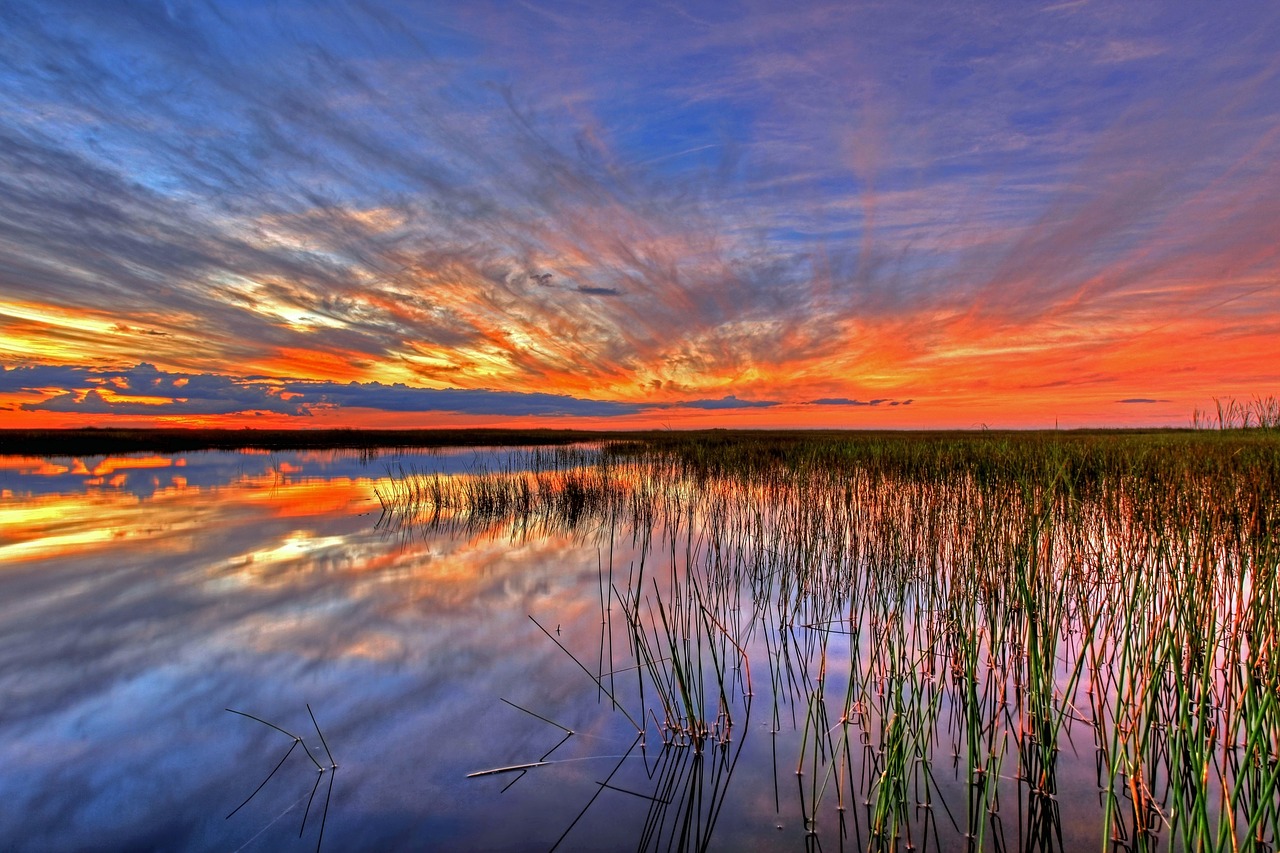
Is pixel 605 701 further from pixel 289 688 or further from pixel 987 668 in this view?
pixel 987 668

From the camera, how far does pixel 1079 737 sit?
396 centimetres

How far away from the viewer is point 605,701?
463 cm

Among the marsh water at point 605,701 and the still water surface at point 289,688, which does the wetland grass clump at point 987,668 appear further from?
the still water surface at point 289,688

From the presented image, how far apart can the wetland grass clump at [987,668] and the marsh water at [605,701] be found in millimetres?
37

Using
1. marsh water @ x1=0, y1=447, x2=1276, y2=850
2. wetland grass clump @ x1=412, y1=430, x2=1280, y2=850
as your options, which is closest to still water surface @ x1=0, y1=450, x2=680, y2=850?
marsh water @ x1=0, y1=447, x2=1276, y2=850

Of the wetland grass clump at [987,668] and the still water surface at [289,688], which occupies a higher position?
the wetland grass clump at [987,668]

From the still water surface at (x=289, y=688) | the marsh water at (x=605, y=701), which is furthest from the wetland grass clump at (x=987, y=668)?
the still water surface at (x=289, y=688)

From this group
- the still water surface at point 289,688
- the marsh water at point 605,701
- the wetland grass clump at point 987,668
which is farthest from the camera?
the still water surface at point 289,688

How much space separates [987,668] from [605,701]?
3193 millimetres

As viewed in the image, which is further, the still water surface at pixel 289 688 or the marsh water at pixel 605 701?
the still water surface at pixel 289 688

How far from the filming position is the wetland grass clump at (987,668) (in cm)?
301

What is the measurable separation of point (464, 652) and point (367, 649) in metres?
1.02

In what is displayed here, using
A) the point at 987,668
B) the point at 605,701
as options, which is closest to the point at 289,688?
the point at 605,701

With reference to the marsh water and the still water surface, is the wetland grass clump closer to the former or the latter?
the marsh water
